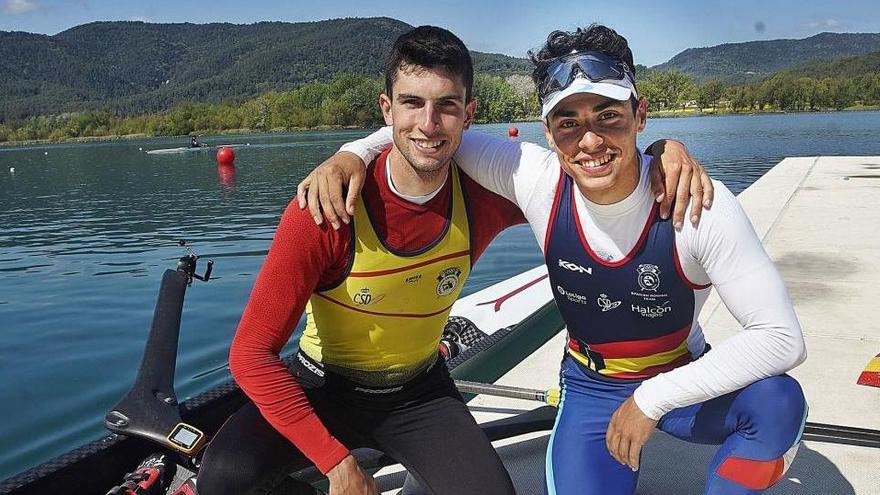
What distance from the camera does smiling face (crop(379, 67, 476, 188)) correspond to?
8.21ft

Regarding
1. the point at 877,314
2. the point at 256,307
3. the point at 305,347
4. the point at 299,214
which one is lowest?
the point at 877,314

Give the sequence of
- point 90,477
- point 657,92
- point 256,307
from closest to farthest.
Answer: point 256,307 < point 90,477 < point 657,92

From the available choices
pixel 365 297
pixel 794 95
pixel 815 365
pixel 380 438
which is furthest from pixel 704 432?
pixel 794 95

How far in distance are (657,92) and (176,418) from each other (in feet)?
512

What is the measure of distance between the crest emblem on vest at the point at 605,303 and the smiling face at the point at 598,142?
0.37 metres

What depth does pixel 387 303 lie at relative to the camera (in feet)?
8.55

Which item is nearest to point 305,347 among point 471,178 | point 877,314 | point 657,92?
point 471,178

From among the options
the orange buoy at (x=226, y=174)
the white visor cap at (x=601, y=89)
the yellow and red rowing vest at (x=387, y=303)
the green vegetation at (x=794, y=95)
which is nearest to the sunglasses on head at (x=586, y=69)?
the white visor cap at (x=601, y=89)

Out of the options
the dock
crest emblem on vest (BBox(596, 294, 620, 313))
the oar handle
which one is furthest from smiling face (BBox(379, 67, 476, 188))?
the dock

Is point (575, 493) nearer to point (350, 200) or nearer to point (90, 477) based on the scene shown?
point (350, 200)

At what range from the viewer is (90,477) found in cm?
278

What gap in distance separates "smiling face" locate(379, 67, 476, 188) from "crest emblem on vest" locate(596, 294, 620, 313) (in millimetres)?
778

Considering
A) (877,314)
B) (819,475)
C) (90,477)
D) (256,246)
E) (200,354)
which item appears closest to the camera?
(90,477)

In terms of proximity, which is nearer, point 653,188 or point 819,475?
point 653,188
